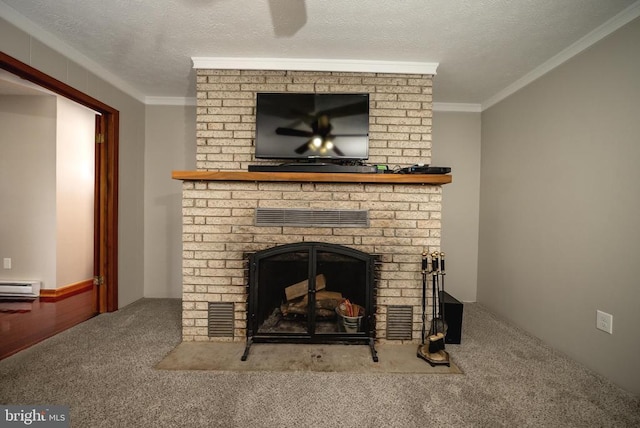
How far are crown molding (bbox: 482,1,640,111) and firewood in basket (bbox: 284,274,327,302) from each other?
99.9 inches

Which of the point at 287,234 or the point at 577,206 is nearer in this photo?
the point at 577,206

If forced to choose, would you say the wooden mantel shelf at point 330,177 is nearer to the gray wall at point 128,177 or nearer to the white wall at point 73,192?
the gray wall at point 128,177

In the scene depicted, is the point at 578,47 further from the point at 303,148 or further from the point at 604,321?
the point at 303,148

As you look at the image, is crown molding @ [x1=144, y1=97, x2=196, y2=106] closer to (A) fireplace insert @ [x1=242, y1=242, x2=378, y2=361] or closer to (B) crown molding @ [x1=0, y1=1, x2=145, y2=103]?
(B) crown molding @ [x1=0, y1=1, x2=145, y2=103]

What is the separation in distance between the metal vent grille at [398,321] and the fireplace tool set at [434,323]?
13 centimetres

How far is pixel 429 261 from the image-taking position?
2322 millimetres

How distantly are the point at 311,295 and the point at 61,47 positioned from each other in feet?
9.04

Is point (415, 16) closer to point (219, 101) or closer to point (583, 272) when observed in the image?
point (219, 101)

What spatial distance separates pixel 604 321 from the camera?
6.13ft

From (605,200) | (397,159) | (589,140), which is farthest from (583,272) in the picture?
(397,159)

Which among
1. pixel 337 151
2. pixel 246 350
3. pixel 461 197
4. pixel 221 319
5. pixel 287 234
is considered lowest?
pixel 246 350

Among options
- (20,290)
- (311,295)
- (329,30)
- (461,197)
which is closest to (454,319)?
(311,295)

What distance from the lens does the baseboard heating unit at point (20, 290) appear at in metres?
3.35

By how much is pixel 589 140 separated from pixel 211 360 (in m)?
3.08
